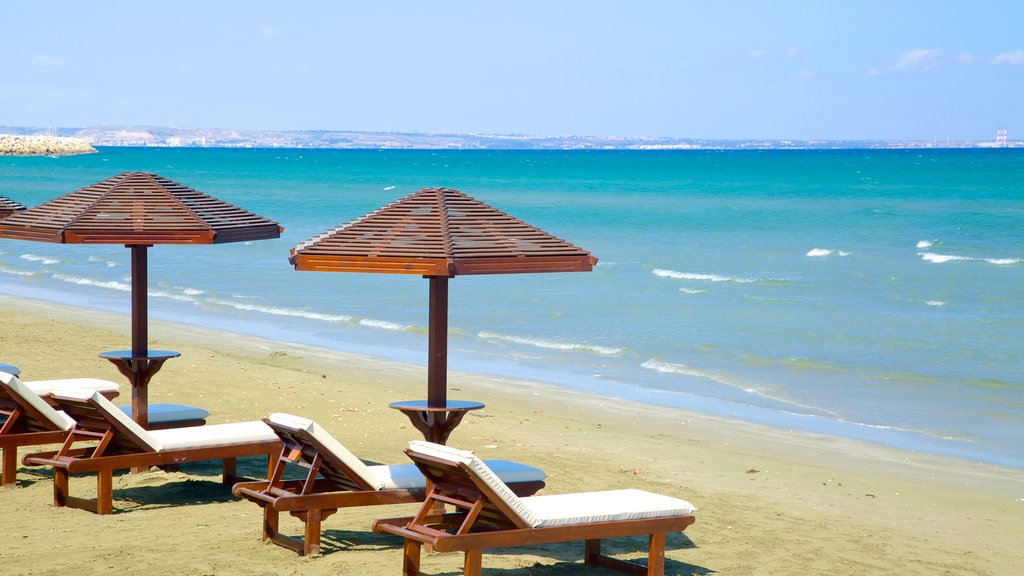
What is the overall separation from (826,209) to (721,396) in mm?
42223

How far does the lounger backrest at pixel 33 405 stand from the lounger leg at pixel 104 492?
0.92m

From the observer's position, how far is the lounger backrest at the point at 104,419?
23.3ft

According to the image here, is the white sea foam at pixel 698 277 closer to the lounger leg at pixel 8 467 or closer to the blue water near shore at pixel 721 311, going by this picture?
the blue water near shore at pixel 721 311

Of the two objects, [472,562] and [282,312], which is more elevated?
[472,562]

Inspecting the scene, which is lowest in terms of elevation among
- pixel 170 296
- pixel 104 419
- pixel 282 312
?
pixel 170 296

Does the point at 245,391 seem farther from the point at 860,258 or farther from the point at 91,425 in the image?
the point at 860,258

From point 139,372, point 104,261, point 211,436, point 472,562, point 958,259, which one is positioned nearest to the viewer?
point 472,562

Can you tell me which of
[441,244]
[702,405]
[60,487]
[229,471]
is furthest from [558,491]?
[702,405]

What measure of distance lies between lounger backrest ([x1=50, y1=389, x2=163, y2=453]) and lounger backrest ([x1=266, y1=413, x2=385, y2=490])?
1183mm

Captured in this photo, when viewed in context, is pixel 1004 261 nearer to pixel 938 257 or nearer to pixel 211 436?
pixel 938 257

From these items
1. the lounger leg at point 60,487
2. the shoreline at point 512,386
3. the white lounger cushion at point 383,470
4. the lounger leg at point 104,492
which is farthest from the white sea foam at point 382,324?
the white lounger cushion at point 383,470

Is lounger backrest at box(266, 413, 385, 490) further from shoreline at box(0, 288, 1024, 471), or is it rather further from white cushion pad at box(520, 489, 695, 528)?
shoreline at box(0, 288, 1024, 471)

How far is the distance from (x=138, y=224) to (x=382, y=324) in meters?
11.0

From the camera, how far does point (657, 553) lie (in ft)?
20.5
